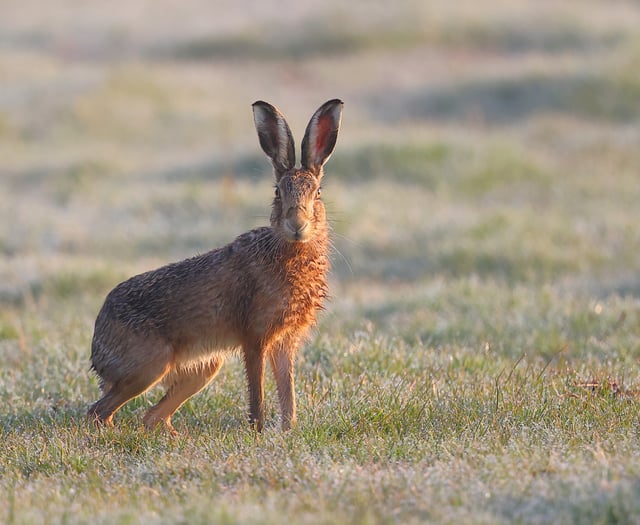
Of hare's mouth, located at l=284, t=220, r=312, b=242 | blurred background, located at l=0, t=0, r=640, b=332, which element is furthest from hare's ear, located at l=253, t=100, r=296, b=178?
blurred background, located at l=0, t=0, r=640, b=332

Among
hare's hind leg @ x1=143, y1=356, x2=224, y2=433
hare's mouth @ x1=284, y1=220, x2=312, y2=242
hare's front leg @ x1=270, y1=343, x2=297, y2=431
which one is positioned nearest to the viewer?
hare's mouth @ x1=284, y1=220, x2=312, y2=242

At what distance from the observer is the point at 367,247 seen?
1440 cm

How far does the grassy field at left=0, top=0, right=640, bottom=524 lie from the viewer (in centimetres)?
478

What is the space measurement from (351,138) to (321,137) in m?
14.9

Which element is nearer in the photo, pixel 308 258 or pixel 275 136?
pixel 275 136

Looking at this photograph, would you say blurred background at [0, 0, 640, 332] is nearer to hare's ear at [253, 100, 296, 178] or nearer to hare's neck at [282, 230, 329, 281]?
hare's neck at [282, 230, 329, 281]

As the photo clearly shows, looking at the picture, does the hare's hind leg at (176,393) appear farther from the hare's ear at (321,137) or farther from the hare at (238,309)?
the hare's ear at (321,137)

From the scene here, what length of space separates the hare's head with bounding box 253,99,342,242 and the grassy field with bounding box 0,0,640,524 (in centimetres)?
116

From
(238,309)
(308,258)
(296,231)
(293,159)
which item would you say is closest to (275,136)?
(293,159)

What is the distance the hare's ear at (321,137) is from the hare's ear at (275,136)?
0.29 feet

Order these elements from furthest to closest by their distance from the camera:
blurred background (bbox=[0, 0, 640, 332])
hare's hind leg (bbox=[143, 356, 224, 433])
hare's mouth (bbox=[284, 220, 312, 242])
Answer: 1. blurred background (bbox=[0, 0, 640, 332])
2. hare's hind leg (bbox=[143, 356, 224, 433])
3. hare's mouth (bbox=[284, 220, 312, 242])

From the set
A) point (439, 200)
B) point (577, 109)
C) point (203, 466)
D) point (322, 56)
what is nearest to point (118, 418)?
point (203, 466)

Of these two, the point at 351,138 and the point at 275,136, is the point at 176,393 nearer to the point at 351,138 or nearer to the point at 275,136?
the point at 275,136

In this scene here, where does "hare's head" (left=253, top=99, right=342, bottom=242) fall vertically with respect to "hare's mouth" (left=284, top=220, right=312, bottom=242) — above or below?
above
